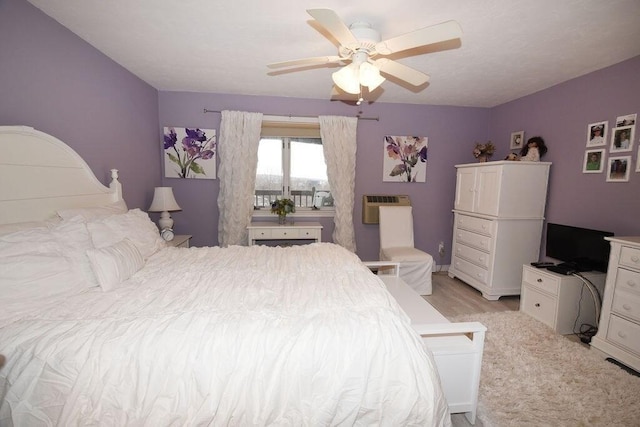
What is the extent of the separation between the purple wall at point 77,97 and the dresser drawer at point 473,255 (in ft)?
13.7

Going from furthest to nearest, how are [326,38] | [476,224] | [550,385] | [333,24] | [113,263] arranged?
1. [476,224]
2. [326,38]
3. [550,385]
4. [113,263]
5. [333,24]

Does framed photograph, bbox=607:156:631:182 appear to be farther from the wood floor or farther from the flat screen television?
the wood floor

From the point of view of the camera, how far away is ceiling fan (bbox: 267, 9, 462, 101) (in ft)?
4.85

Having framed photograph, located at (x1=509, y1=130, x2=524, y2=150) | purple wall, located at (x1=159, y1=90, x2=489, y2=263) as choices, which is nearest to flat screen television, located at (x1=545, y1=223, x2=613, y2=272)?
framed photograph, located at (x1=509, y1=130, x2=524, y2=150)

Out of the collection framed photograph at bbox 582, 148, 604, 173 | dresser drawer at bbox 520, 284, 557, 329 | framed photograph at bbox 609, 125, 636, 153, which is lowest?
dresser drawer at bbox 520, 284, 557, 329

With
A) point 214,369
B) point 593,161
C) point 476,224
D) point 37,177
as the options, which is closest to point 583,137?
point 593,161

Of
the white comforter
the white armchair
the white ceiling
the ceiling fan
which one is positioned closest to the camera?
the white comforter

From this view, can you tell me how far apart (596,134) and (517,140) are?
96 centimetres

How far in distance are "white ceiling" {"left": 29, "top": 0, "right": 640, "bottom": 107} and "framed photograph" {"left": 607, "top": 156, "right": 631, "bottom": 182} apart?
918 millimetres

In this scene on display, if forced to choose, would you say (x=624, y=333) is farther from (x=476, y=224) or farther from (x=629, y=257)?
(x=476, y=224)

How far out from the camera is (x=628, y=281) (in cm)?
210

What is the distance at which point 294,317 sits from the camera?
1335mm

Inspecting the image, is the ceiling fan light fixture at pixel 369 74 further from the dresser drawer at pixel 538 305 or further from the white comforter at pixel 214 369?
the dresser drawer at pixel 538 305

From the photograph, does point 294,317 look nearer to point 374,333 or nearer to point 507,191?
point 374,333
